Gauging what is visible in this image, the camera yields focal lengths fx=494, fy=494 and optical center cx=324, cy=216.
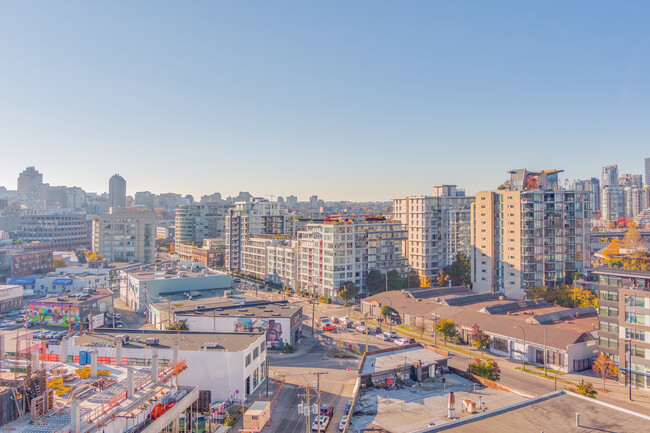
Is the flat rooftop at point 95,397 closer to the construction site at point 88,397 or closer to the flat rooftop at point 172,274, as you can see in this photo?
the construction site at point 88,397

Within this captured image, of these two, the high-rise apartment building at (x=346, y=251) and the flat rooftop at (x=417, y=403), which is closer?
the flat rooftop at (x=417, y=403)

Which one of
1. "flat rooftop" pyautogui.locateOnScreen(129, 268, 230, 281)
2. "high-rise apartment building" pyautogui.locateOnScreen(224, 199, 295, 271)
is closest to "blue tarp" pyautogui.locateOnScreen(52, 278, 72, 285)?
"flat rooftop" pyautogui.locateOnScreen(129, 268, 230, 281)

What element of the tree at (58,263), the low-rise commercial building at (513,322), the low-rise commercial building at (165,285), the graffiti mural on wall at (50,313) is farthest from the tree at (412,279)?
the tree at (58,263)

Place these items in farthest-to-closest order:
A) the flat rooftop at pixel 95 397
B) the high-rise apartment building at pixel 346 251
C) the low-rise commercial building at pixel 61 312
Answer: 1. the high-rise apartment building at pixel 346 251
2. the low-rise commercial building at pixel 61 312
3. the flat rooftop at pixel 95 397

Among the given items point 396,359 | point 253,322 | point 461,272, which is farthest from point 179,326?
Answer: point 461,272

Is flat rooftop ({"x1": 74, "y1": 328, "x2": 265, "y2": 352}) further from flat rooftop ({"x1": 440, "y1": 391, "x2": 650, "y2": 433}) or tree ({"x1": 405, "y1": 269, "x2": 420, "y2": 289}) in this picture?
tree ({"x1": 405, "y1": 269, "x2": 420, "y2": 289})

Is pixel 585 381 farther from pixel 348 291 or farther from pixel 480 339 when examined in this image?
pixel 348 291
